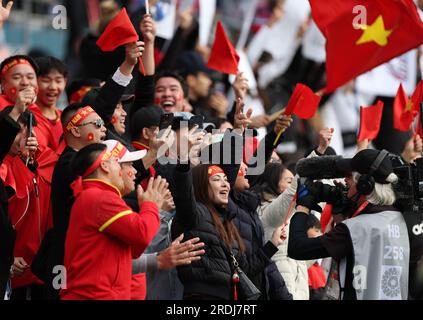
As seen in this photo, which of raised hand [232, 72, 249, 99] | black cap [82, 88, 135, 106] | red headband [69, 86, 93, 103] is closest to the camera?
black cap [82, 88, 135, 106]

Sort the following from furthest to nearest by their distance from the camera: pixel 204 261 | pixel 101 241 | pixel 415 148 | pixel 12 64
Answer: pixel 415 148 → pixel 12 64 → pixel 204 261 → pixel 101 241

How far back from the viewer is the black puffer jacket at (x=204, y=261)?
7785mm

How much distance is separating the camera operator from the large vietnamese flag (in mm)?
2066

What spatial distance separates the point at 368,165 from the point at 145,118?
2.06 meters

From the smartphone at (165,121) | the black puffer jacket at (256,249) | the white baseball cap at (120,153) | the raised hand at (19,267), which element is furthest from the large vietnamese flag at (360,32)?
the raised hand at (19,267)

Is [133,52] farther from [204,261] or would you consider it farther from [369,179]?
[369,179]

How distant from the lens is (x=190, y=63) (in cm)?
1202

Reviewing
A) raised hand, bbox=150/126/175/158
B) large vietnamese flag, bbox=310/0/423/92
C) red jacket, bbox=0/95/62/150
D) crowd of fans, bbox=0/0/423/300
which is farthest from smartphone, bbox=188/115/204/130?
large vietnamese flag, bbox=310/0/423/92

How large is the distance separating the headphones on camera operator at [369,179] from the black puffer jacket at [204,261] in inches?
41.5

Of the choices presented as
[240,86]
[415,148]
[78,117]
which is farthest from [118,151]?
[415,148]

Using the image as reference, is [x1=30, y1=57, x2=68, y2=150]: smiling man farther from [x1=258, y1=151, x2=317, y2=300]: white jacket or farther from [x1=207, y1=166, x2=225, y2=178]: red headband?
[x1=258, y1=151, x2=317, y2=300]: white jacket

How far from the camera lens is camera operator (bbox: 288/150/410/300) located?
296 inches

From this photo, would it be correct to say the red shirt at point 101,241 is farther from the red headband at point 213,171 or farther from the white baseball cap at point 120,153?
the red headband at point 213,171
